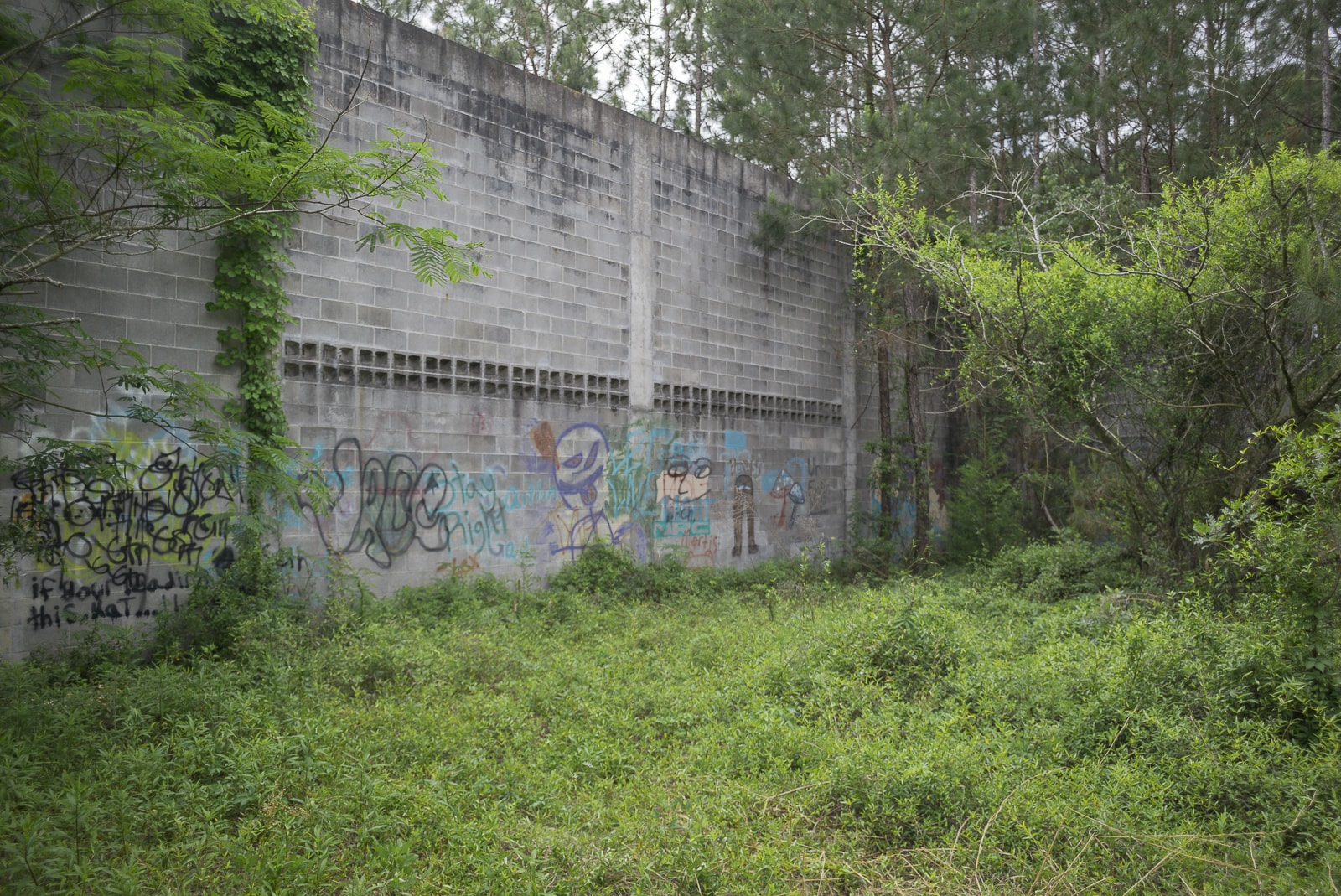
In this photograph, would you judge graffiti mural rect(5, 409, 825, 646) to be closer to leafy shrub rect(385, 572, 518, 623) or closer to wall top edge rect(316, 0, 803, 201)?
leafy shrub rect(385, 572, 518, 623)

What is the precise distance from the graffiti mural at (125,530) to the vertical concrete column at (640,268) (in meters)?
5.84

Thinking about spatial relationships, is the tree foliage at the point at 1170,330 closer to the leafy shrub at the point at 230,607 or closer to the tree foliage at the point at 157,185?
the tree foliage at the point at 157,185

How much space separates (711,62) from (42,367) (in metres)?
18.7

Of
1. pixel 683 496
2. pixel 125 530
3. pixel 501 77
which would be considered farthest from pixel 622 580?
pixel 501 77

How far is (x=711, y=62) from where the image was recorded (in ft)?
69.9

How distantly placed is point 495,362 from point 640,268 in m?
3.10

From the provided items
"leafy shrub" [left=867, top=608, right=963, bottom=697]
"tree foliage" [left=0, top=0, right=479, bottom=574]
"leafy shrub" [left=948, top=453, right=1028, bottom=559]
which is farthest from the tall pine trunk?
"tree foliage" [left=0, top=0, right=479, bottom=574]

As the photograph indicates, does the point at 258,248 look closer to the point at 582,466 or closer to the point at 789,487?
the point at 582,466

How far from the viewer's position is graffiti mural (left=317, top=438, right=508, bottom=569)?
8703mm

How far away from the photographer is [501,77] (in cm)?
1045

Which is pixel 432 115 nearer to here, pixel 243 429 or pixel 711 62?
pixel 243 429

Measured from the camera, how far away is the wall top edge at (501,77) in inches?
350

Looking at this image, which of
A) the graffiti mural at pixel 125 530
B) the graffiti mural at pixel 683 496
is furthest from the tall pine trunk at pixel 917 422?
the graffiti mural at pixel 125 530

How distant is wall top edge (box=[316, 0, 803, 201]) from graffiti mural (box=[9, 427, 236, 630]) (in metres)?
4.14
